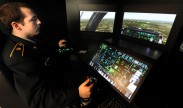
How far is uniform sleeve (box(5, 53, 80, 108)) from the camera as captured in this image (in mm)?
828

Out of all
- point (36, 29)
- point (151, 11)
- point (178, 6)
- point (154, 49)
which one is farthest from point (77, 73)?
point (178, 6)

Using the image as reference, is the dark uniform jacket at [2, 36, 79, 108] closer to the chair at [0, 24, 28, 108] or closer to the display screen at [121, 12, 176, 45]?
the chair at [0, 24, 28, 108]

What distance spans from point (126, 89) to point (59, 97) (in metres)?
0.48

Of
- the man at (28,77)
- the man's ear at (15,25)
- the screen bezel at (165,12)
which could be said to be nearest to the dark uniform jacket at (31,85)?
the man at (28,77)

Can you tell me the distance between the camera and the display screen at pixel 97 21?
1667 millimetres

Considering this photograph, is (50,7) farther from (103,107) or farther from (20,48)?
(103,107)

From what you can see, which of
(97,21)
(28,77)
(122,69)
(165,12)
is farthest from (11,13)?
(165,12)

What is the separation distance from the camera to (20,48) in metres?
0.94

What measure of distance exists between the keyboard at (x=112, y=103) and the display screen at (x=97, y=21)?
1045 mm

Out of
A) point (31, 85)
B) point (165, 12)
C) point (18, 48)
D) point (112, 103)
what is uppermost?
point (165, 12)

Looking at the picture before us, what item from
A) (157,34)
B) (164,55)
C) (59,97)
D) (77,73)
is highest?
(157,34)

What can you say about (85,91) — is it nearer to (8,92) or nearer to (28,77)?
(28,77)

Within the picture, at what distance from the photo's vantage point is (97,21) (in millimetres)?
1781

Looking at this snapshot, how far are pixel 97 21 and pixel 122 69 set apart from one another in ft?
3.37
